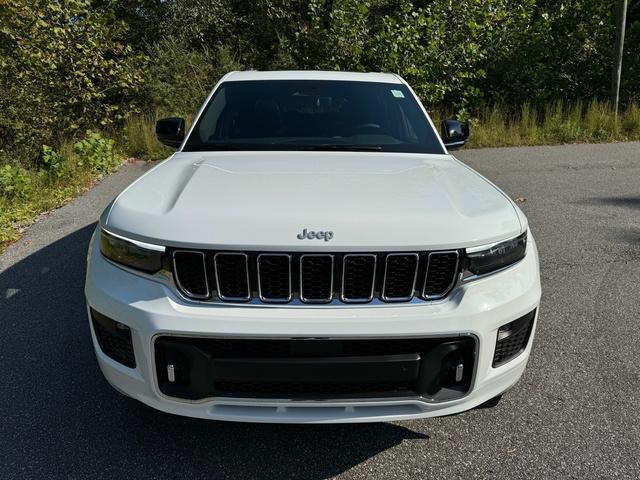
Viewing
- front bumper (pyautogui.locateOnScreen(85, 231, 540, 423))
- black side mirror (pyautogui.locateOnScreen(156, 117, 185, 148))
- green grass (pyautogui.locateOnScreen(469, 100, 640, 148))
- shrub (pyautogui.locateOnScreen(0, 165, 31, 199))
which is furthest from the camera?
green grass (pyautogui.locateOnScreen(469, 100, 640, 148))

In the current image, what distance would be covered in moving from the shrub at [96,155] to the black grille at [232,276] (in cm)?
693

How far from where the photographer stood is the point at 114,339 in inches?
77.8

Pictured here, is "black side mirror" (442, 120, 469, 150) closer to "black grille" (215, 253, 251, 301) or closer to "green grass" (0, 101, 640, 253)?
"black grille" (215, 253, 251, 301)

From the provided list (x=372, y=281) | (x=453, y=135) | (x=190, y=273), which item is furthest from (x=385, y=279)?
(x=453, y=135)

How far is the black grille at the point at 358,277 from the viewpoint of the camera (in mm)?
1868

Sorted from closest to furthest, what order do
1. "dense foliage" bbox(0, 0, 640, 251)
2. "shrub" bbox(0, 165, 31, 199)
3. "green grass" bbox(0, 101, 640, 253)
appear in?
1. "shrub" bbox(0, 165, 31, 199)
2. "dense foliage" bbox(0, 0, 640, 251)
3. "green grass" bbox(0, 101, 640, 253)

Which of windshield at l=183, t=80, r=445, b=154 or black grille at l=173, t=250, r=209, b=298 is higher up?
windshield at l=183, t=80, r=445, b=154

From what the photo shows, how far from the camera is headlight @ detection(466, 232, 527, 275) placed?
76.6 inches

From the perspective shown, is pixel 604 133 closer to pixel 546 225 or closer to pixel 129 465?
pixel 546 225

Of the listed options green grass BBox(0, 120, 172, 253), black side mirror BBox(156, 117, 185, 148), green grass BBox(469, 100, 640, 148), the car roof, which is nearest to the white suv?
black side mirror BBox(156, 117, 185, 148)

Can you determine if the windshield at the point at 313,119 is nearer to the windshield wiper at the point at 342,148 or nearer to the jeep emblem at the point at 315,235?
the windshield wiper at the point at 342,148

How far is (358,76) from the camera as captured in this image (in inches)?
149

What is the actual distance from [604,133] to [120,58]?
1065cm

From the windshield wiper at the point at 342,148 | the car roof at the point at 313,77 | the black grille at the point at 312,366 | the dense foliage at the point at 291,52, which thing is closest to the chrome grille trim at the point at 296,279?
the black grille at the point at 312,366
